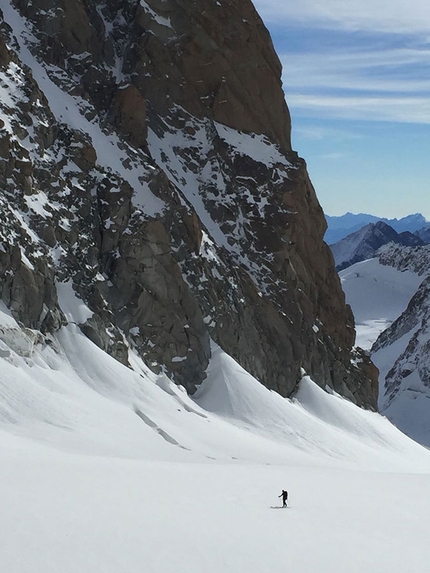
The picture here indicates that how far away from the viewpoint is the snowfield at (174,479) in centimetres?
2048

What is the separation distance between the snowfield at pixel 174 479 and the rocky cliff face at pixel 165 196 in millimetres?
3192

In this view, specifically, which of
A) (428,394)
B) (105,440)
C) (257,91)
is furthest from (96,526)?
(428,394)

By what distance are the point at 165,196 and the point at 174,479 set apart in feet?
125

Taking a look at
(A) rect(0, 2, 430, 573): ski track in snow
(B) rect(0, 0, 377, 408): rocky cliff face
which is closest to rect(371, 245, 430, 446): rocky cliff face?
(B) rect(0, 0, 377, 408): rocky cliff face

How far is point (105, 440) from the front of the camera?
4125cm

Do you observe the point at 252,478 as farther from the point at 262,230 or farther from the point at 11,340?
the point at 262,230

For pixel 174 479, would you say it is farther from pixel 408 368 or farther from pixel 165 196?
pixel 408 368

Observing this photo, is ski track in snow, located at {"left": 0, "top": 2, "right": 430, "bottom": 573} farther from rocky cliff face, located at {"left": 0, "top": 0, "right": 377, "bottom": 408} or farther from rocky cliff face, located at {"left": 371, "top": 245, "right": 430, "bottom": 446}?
rocky cliff face, located at {"left": 371, "top": 245, "right": 430, "bottom": 446}

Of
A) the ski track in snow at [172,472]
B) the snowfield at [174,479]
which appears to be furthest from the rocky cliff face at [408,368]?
the snowfield at [174,479]

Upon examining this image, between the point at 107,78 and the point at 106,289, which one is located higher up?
the point at 107,78

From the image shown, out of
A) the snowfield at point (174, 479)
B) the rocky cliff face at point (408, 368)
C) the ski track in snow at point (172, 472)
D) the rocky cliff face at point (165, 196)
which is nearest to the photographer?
the snowfield at point (174, 479)

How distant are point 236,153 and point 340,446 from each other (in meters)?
31.1

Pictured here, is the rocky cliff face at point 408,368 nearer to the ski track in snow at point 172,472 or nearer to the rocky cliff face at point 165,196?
the rocky cliff face at point 165,196

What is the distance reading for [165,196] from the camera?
65.5m
